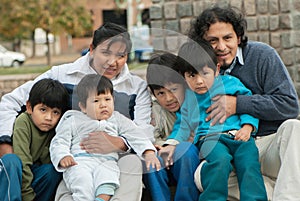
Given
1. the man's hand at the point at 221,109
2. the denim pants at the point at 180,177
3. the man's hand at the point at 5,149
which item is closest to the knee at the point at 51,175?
the man's hand at the point at 5,149

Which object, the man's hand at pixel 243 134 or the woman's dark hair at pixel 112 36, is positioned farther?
the woman's dark hair at pixel 112 36

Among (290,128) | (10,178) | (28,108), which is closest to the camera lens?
(290,128)

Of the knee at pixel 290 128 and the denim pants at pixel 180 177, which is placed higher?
the knee at pixel 290 128

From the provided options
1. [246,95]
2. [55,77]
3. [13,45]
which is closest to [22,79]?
[55,77]

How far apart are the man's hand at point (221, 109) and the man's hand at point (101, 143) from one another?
1.83 ft

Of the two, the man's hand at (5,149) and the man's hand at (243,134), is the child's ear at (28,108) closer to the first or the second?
the man's hand at (5,149)

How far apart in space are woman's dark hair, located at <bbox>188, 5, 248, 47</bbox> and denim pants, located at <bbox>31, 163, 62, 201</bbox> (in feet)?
3.95

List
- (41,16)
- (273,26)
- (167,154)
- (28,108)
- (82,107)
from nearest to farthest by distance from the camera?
(167,154) → (82,107) → (28,108) → (273,26) → (41,16)

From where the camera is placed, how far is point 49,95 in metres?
3.79

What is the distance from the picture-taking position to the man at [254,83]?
3.59 m

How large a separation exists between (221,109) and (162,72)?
0.46 metres

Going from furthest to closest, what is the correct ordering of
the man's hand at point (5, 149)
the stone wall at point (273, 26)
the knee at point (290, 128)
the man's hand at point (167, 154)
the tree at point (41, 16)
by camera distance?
the tree at point (41, 16)
the stone wall at point (273, 26)
the man's hand at point (5, 149)
the man's hand at point (167, 154)
the knee at point (290, 128)

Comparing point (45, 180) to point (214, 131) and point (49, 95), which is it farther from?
point (214, 131)

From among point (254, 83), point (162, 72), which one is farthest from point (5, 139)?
point (254, 83)
